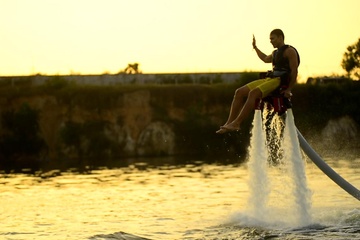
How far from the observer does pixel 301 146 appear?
24.9 meters

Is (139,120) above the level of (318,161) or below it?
above

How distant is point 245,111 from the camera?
23484mm

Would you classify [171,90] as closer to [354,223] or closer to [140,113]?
[140,113]

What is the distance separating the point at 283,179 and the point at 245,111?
2855 mm

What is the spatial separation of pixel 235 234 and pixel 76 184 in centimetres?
1877

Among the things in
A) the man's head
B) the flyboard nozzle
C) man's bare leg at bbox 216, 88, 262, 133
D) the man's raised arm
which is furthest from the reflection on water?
the man's head

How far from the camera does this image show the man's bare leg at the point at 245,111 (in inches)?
915

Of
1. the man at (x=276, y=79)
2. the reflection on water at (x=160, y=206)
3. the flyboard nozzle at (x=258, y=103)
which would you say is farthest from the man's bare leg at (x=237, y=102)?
the reflection on water at (x=160, y=206)

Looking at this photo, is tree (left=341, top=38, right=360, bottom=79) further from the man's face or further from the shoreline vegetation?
the man's face

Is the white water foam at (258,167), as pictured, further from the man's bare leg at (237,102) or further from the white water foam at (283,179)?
the man's bare leg at (237,102)

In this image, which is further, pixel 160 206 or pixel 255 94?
pixel 160 206

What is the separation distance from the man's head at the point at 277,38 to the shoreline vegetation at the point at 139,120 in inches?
1571

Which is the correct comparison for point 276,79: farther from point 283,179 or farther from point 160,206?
point 160,206

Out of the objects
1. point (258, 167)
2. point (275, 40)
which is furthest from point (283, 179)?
point (275, 40)
